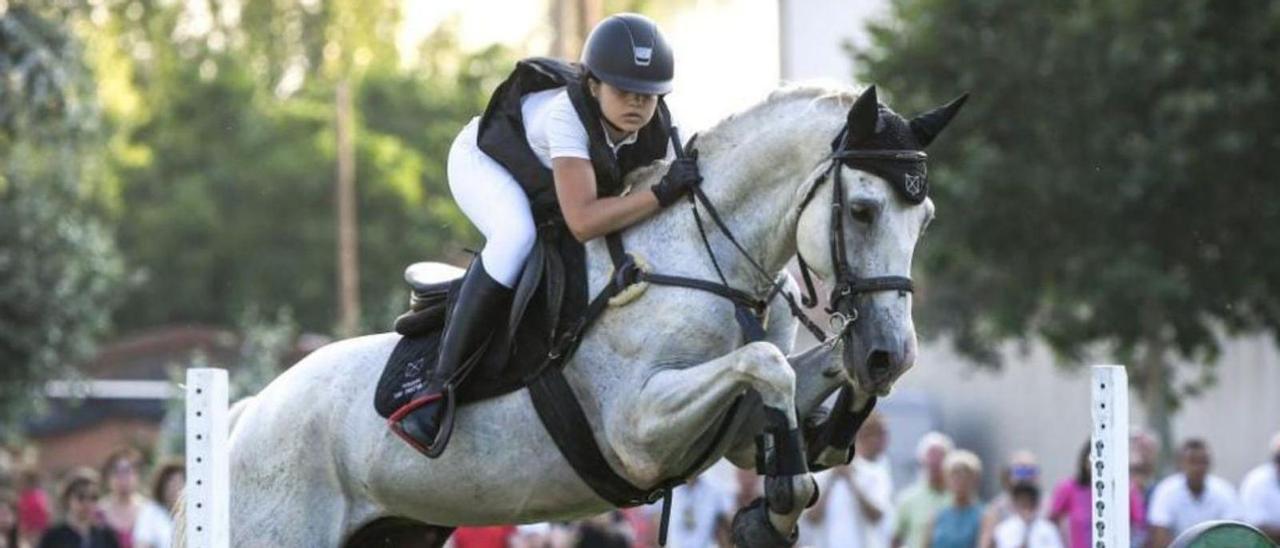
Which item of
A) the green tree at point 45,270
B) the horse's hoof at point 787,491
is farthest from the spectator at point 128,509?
the green tree at point 45,270

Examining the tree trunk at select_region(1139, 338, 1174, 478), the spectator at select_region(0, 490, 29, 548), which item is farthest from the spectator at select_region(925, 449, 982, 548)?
the tree trunk at select_region(1139, 338, 1174, 478)

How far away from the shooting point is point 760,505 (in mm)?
7105

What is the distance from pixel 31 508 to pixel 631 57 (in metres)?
12.4

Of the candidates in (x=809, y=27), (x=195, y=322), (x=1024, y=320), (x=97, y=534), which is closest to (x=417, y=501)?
(x=97, y=534)

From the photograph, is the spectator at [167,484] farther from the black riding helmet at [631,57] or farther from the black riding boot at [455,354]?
the black riding helmet at [631,57]

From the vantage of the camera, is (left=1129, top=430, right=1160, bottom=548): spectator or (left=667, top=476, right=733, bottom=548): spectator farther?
(left=667, top=476, right=733, bottom=548): spectator

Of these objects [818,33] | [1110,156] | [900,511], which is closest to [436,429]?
[900,511]

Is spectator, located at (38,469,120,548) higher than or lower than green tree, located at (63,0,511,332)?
lower

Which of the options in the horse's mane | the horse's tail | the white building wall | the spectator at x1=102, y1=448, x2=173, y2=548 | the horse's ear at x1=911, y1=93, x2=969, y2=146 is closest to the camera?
the horse's ear at x1=911, y1=93, x2=969, y2=146

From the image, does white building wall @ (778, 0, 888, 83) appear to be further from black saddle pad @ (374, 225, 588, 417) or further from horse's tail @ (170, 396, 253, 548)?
black saddle pad @ (374, 225, 588, 417)

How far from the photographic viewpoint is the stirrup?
7.63 metres

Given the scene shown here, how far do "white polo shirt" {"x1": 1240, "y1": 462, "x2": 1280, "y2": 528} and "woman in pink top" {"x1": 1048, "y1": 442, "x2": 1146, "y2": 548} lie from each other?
91cm

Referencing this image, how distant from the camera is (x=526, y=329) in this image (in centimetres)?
768

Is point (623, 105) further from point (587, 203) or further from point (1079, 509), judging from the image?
point (1079, 509)
